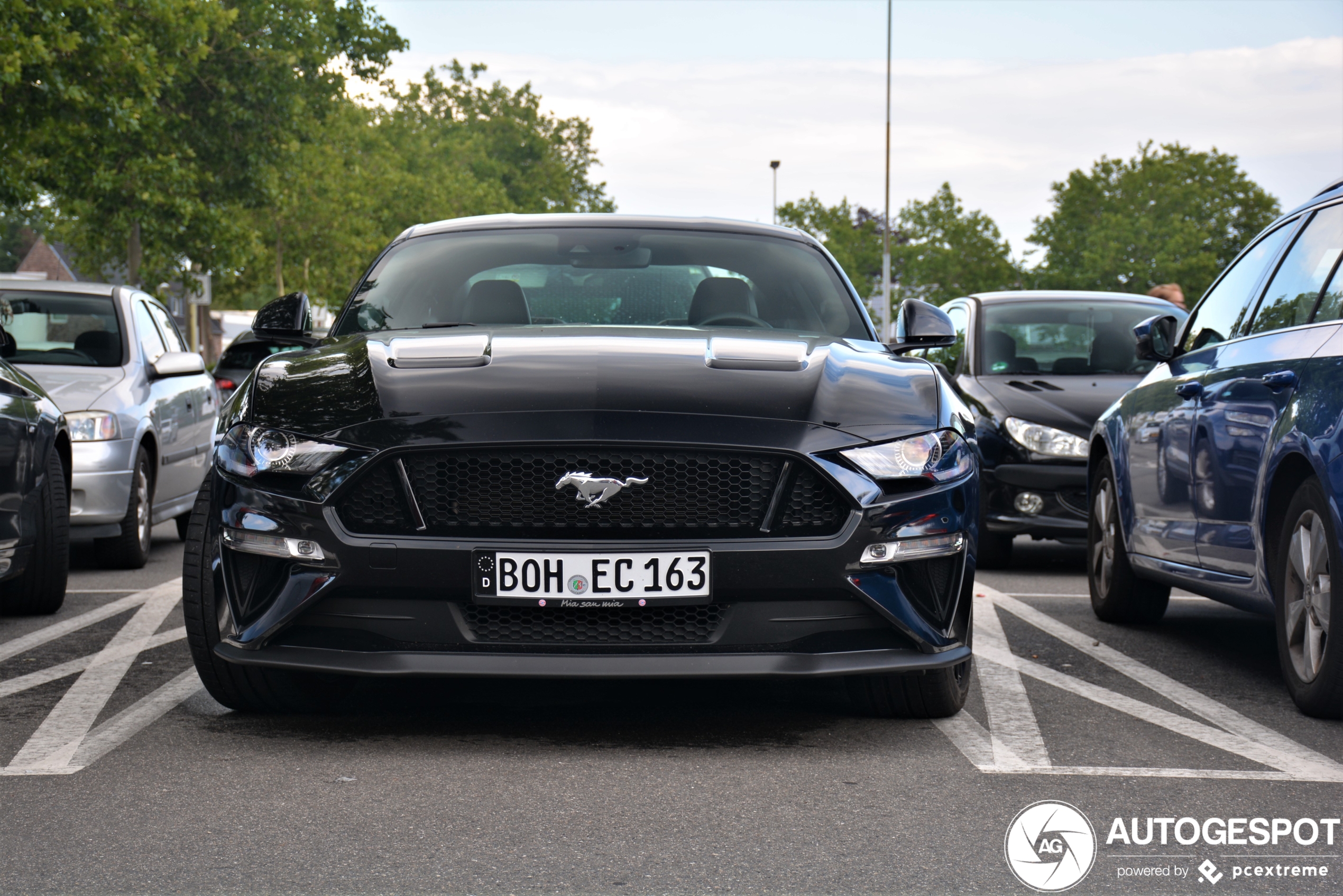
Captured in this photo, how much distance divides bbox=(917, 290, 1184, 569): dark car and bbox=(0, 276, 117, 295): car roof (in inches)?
196

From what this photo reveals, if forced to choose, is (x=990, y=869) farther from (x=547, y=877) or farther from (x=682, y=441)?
(x=682, y=441)

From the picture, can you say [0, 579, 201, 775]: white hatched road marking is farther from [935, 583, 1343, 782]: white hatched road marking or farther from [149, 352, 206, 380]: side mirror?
[149, 352, 206, 380]: side mirror

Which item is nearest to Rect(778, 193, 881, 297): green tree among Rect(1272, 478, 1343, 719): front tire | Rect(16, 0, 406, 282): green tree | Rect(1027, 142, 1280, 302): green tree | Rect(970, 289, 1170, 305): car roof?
Rect(1027, 142, 1280, 302): green tree

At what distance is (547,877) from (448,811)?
57cm

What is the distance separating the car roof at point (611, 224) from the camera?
642 centimetres

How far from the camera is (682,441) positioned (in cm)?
439

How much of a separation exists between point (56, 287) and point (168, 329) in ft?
4.45

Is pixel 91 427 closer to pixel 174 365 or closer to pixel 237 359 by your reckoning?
pixel 174 365

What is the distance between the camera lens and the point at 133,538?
951 cm

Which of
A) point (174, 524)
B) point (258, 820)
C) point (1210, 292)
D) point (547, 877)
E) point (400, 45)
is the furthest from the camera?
point (400, 45)

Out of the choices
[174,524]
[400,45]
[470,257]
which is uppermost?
[400,45]

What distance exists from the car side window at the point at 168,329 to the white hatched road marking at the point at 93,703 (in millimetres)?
3913

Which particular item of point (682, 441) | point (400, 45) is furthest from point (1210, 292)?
point (400, 45)

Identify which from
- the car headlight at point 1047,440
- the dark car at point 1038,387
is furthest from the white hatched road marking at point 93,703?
the car headlight at point 1047,440
